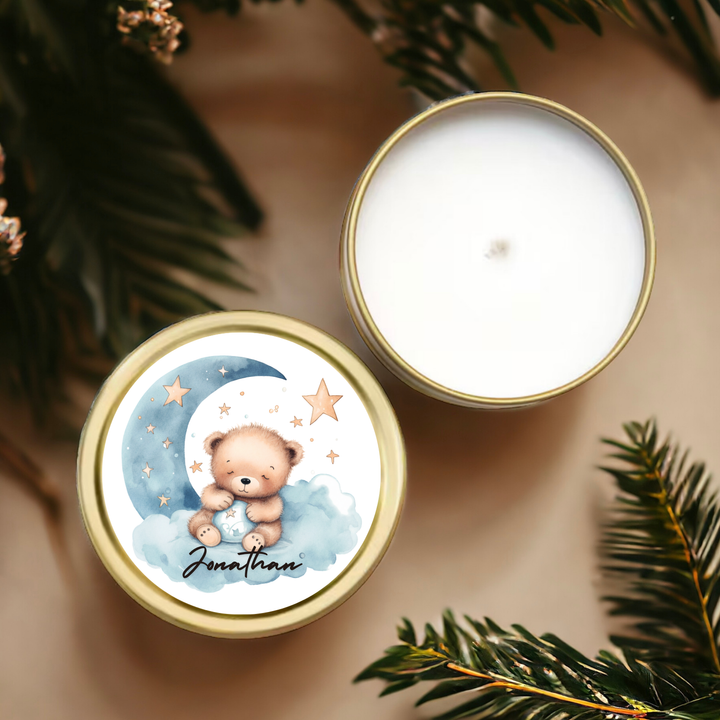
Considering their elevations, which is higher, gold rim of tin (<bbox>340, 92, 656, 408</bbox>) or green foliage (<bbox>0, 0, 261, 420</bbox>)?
gold rim of tin (<bbox>340, 92, 656, 408</bbox>)

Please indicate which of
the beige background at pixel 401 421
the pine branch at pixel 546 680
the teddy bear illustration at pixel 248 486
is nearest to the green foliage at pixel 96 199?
the beige background at pixel 401 421

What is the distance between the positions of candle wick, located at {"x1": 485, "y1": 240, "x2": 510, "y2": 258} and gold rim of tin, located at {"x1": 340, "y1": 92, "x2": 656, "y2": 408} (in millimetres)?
108

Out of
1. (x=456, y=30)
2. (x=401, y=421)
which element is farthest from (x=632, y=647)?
(x=456, y=30)

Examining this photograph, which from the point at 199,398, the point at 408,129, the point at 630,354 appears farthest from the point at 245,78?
the point at 630,354

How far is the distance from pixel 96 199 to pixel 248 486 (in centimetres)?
28

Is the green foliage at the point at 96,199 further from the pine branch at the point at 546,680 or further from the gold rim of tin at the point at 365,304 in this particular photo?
the pine branch at the point at 546,680

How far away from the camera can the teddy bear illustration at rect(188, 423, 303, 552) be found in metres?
0.51

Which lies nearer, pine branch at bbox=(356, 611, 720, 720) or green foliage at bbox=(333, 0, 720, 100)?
pine branch at bbox=(356, 611, 720, 720)

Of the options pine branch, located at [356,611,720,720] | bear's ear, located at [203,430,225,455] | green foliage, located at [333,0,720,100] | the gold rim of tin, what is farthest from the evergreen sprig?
green foliage, located at [333,0,720,100]

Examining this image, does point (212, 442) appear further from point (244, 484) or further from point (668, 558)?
point (668, 558)

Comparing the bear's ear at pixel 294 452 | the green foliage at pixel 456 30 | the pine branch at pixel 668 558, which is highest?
the green foliage at pixel 456 30

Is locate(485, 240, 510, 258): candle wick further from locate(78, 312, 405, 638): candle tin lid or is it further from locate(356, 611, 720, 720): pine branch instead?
→ locate(356, 611, 720, 720): pine branch

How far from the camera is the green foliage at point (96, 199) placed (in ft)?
1.77

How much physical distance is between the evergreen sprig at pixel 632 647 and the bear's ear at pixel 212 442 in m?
0.20
